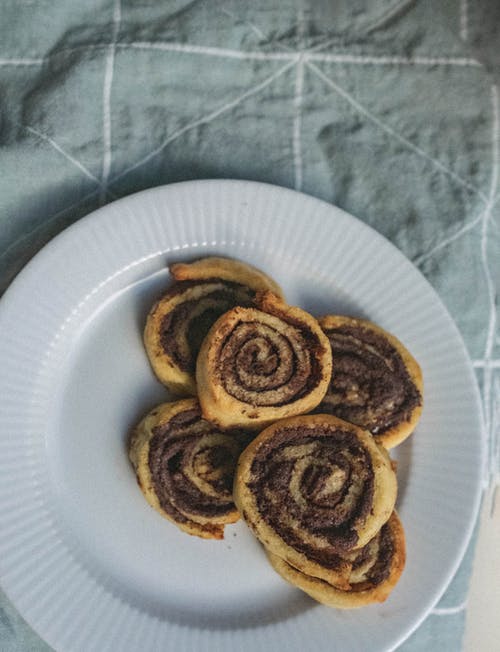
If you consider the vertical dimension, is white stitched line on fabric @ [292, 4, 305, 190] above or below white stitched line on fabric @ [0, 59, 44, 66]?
above

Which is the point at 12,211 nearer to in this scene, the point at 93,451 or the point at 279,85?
the point at 93,451

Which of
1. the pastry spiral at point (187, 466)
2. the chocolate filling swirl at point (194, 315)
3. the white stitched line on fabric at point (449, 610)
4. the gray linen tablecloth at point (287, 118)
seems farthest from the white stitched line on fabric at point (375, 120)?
the white stitched line on fabric at point (449, 610)

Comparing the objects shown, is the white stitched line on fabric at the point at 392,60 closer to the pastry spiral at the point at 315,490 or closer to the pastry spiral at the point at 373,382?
the pastry spiral at the point at 373,382

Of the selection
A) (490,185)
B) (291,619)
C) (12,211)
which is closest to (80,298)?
(12,211)

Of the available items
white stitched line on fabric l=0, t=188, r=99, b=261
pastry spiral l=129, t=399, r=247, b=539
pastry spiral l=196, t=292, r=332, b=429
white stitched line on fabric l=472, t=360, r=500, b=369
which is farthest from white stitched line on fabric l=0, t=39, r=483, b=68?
pastry spiral l=129, t=399, r=247, b=539

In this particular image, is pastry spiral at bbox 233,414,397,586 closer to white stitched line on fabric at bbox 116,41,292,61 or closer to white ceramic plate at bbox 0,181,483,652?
white ceramic plate at bbox 0,181,483,652

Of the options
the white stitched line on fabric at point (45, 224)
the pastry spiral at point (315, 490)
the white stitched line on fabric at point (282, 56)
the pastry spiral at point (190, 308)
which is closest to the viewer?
the pastry spiral at point (315, 490)
